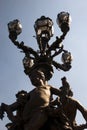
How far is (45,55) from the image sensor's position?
11.6 m

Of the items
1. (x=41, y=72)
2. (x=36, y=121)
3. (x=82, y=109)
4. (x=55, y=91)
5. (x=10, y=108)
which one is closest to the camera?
(x=36, y=121)

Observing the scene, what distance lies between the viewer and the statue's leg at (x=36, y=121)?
29.3 feet

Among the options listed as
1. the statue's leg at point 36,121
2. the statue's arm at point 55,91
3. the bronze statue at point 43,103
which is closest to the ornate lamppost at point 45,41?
the bronze statue at point 43,103

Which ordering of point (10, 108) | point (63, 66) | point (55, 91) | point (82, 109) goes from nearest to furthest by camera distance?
point (82, 109) < point (10, 108) < point (55, 91) < point (63, 66)

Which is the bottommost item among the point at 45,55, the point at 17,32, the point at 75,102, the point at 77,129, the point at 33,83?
the point at 77,129

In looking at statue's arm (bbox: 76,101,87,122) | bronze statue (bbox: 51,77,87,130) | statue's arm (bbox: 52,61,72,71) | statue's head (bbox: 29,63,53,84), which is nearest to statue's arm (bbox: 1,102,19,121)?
statue's head (bbox: 29,63,53,84)

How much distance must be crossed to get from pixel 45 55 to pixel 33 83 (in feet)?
4.96

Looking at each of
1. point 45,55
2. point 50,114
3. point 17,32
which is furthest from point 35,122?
point 17,32

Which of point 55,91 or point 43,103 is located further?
point 55,91

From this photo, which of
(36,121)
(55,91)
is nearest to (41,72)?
(55,91)

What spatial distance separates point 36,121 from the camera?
8.99m

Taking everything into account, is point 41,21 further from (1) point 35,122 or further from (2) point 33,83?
(1) point 35,122

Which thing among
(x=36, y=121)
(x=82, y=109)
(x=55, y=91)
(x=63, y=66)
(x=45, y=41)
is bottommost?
(x=36, y=121)

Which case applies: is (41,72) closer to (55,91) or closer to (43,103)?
(55,91)
